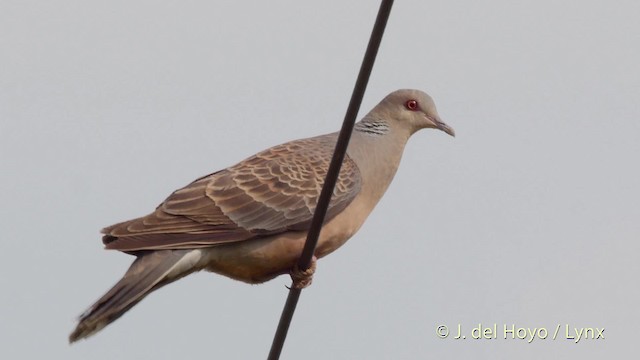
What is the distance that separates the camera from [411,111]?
7543 millimetres

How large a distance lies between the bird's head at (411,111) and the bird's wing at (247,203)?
1.94 ft

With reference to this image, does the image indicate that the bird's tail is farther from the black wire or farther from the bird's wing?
the black wire

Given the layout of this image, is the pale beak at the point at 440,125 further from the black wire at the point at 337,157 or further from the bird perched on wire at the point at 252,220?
the black wire at the point at 337,157

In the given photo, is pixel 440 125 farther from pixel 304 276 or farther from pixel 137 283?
pixel 137 283

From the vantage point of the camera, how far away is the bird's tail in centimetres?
562

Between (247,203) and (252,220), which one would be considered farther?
(247,203)

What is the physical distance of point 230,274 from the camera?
655 cm

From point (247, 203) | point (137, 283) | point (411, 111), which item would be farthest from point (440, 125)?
point (137, 283)

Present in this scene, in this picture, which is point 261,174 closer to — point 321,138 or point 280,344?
point 321,138

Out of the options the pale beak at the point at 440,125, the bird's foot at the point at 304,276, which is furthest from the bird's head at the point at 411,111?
the bird's foot at the point at 304,276

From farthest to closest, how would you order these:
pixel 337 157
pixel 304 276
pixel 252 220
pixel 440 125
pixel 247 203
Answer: pixel 440 125 < pixel 247 203 < pixel 252 220 < pixel 304 276 < pixel 337 157

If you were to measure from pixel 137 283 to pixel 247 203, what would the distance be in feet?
3.21

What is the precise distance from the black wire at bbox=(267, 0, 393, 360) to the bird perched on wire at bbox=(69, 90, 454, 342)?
854mm

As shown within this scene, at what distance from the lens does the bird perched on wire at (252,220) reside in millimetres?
6074
